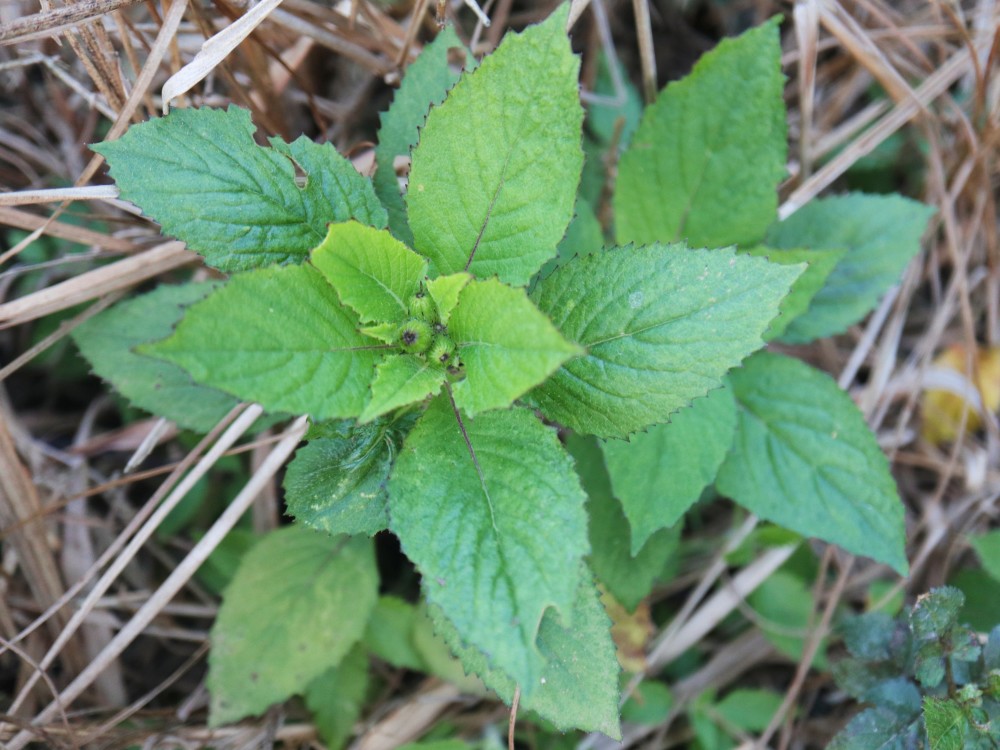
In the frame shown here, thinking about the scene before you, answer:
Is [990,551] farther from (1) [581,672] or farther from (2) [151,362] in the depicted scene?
(2) [151,362]

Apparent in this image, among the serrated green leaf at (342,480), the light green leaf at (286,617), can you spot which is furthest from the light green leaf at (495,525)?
the light green leaf at (286,617)

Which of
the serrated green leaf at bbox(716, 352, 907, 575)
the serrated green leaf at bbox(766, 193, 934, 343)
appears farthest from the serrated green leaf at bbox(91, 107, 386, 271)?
the serrated green leaf at bbox(766, 193, 934, 343)

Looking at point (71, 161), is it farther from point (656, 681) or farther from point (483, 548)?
point (656, 681)

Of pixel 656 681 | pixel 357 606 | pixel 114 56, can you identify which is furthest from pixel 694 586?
pixel 114 56

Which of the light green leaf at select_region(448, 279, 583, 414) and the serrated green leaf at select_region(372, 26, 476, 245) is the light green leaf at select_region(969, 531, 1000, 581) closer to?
the light green leaf at select_region(448, 279, 583, 414)

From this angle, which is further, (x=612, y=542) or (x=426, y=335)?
(x=612, y=542)

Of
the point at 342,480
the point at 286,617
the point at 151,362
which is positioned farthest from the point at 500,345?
the point at 286,617

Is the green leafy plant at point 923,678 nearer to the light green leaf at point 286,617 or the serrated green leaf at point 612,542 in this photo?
the serrated green leaf at point 612,542
